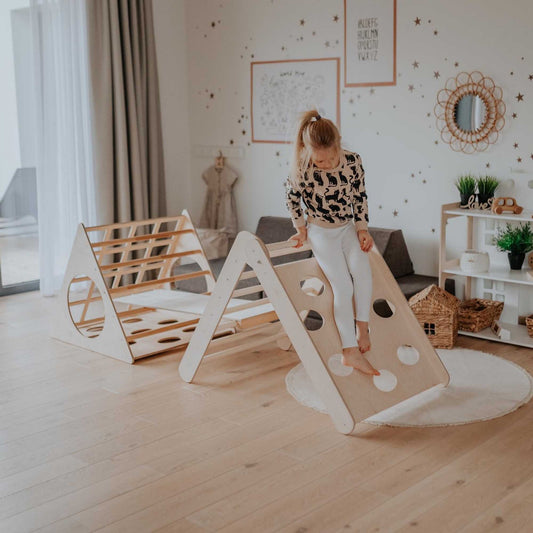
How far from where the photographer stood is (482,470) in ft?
8.30

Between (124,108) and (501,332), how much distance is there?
290 cm

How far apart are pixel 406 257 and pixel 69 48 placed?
A: 2.58 metres

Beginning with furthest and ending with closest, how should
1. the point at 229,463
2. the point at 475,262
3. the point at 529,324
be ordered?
the point at 475,262 → the point at 529,324 → the point at 229,463

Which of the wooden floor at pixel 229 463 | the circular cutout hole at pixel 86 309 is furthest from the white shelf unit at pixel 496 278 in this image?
the circular cutout hole at pixel 86 309

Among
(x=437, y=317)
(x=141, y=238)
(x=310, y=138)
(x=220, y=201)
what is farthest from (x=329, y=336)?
(x=220, y=201)

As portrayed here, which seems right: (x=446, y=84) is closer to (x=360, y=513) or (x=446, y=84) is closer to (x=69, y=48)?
(x=69, y=48)

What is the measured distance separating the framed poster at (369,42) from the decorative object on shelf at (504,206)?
1.00m

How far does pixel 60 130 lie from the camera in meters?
5.06

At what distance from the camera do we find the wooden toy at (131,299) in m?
3.77

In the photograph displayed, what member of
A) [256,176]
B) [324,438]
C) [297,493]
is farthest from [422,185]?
[297,493]

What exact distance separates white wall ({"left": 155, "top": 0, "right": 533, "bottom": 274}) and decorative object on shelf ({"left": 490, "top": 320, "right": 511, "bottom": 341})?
2.08ft

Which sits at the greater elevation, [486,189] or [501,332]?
[486,189]

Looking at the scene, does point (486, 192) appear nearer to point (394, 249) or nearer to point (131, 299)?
point (394, 249)

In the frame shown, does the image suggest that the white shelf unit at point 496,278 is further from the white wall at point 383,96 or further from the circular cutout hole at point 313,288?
the circular cutout hole at point 313,288
